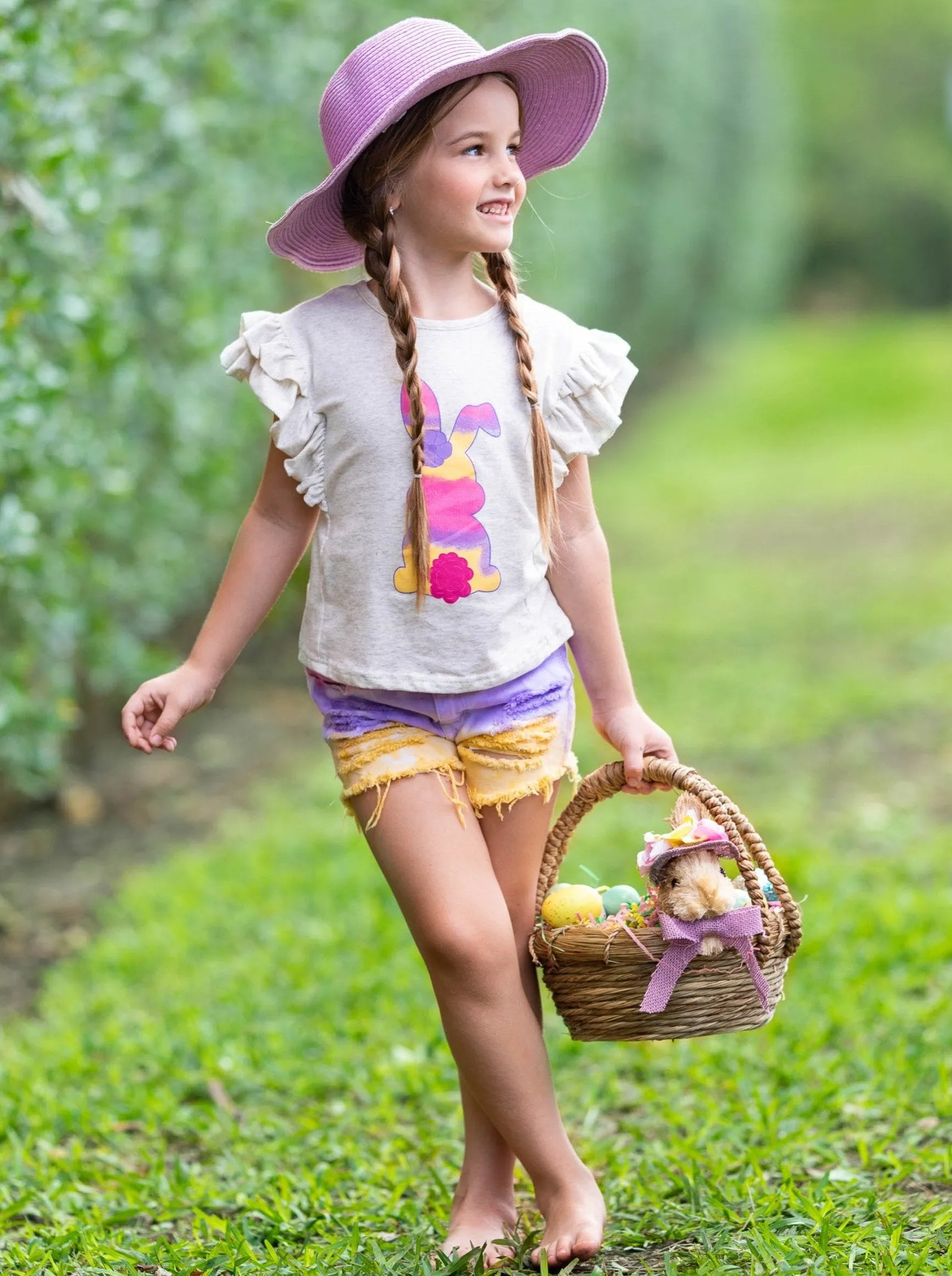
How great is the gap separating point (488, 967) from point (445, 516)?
67 centimetres

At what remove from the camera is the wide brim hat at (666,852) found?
2.40 m

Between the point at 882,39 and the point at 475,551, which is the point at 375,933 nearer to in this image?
the point at 475,551

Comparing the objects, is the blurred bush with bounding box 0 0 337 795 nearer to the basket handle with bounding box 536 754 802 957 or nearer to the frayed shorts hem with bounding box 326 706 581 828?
the frayed shorts hem with bounding box 326 706 581 828

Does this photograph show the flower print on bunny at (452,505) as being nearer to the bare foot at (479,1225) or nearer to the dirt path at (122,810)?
the bare foot at (479,1225)

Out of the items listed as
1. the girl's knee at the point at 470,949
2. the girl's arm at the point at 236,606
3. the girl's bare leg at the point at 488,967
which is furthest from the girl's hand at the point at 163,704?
the girl's knee at the point at 470,949

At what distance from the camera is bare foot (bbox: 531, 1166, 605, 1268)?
2.48 metres

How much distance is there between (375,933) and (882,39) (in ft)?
131

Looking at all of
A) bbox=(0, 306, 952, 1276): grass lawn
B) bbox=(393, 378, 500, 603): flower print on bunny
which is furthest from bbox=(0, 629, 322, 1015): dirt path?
bbox=(393, 378, 500, 603): flower print on bunny

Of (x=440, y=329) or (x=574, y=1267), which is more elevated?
(x=440, y=329)

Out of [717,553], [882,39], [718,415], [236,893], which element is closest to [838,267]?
[882,39]

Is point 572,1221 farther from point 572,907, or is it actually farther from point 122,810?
point 122,810

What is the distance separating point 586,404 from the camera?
2.50 m

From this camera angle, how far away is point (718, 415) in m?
20.0

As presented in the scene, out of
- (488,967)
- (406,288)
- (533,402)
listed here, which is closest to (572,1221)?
(488,967)
